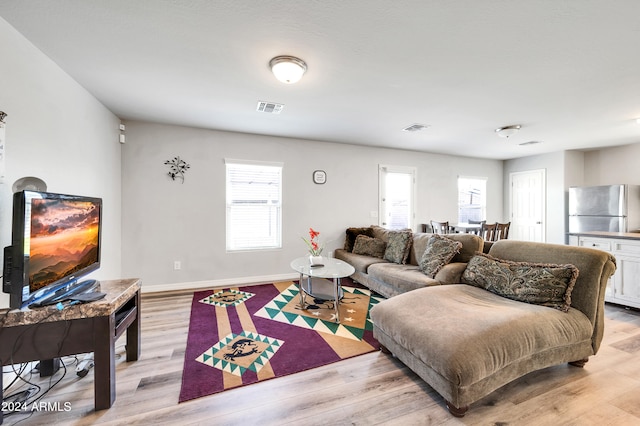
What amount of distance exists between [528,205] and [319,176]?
16.8 feet

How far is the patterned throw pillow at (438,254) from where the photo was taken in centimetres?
302

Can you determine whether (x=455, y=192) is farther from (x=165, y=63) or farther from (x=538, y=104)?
(x=165, y=63)

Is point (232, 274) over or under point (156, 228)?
under

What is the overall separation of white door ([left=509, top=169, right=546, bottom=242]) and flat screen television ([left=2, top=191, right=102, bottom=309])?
7.77 meters

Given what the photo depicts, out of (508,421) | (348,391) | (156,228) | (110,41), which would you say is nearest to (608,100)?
(508,421)

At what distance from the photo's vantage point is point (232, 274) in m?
4.21

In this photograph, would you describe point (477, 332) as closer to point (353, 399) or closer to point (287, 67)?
point (353, 399)

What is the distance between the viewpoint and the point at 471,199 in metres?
6.35

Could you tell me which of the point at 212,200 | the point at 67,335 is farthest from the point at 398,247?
the point at 67,335

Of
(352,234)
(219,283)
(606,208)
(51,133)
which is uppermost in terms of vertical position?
(51,133)

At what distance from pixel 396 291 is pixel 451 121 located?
8.32ft

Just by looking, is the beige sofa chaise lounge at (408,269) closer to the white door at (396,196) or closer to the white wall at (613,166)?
the white door at (396,196)

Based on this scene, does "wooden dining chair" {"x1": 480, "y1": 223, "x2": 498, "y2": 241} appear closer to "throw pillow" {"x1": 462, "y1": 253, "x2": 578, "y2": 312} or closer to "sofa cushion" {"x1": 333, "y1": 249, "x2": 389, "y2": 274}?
"sofa cushion" {"x1": 333, "y1": 249, "x2": 389, "y2": 274}

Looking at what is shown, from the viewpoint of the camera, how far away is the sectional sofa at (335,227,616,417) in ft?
5.07
